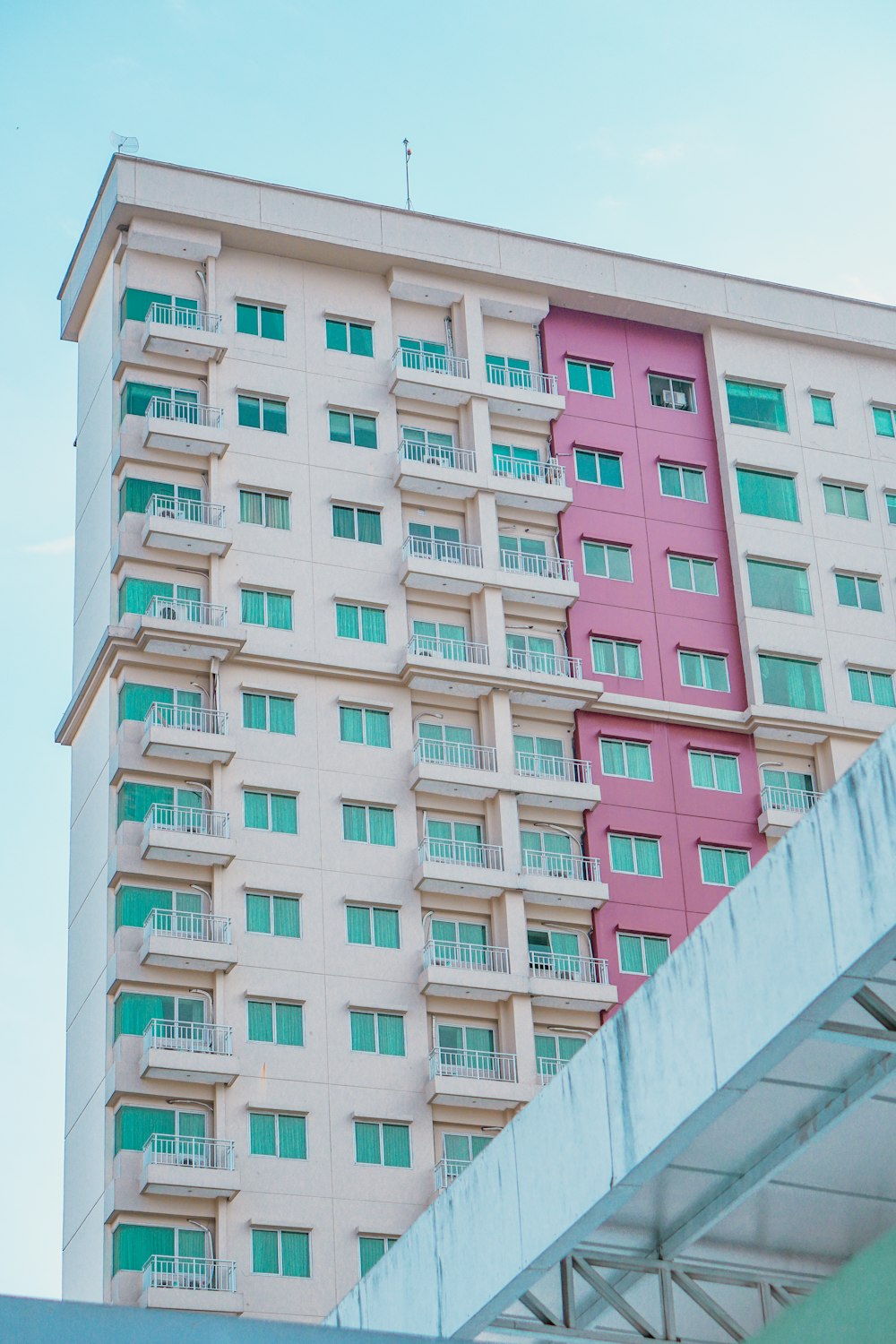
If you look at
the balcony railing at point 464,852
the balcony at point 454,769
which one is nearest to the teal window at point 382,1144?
the balcony railing at point 464,852

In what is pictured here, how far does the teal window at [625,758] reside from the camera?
48219mm

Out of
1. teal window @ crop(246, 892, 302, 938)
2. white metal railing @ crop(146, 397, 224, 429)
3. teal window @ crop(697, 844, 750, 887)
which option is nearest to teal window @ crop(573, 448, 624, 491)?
white metal railing @ crop(146, 397, 224, 429)

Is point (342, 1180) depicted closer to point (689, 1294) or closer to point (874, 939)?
point (689, 1294)

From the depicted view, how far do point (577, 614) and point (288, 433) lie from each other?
7.76m

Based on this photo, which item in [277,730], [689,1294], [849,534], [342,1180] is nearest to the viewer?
[689,1294]

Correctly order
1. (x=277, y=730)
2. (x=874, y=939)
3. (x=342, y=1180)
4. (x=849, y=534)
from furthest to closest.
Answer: (x=849, y=534), (x=277, y=730), (x=342, y=1180), (x=874, y=939)

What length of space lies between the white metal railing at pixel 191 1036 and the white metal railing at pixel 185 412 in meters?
13.5

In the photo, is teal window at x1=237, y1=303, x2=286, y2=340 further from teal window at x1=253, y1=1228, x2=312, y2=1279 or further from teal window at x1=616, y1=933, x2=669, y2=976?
teal window at x1=253, y1=1228, x2=312, y2=1279

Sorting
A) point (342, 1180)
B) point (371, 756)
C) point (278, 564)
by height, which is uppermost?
point (278, 564)

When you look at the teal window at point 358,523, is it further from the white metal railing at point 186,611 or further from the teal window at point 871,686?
the teal window at point 871,686

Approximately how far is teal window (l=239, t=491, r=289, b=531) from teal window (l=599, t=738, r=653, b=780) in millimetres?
8703

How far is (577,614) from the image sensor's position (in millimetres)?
49500

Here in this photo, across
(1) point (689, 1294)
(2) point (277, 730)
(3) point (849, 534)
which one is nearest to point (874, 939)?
(1) point (689, 1294)

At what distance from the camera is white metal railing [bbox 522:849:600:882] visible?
46.5m
